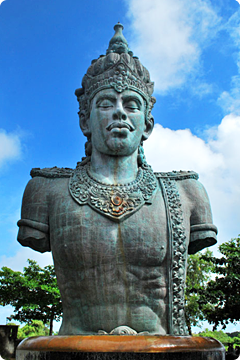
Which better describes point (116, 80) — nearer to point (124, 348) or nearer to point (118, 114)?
point (118, 114)

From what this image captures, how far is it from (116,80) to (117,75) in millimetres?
121

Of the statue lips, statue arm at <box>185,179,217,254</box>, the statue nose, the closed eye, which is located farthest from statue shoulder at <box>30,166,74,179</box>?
statue arm at <box>185,179,217,254</box>

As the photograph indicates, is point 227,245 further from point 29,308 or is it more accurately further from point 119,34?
point 119,34

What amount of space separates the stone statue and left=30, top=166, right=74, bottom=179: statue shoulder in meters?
0.02

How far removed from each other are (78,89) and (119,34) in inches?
→ 53.3

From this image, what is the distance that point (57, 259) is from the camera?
581cm

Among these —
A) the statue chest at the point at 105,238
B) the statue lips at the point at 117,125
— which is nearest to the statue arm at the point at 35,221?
the statue chest at the point at 105,238

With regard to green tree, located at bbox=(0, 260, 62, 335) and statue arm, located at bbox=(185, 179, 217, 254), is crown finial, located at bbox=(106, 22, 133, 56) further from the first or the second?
green tree, located at bbox=(0, 260, 62, 335)

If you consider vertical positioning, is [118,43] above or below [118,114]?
above

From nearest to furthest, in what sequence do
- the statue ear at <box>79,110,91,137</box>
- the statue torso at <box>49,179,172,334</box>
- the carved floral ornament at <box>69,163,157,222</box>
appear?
the statue torso at <box>49,179,172,334</box>, the carved floral ornament at <box>69,163,157,222</box>, the statue ear at <box>79,110,91,137</box>

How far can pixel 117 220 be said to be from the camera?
18.6 ft

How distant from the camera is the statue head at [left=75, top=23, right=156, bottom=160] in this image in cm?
653

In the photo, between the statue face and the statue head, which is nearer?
the statue face

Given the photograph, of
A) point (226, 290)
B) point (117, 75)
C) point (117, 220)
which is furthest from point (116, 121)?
point (226, 290)
